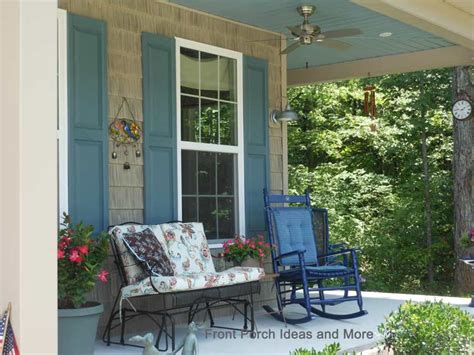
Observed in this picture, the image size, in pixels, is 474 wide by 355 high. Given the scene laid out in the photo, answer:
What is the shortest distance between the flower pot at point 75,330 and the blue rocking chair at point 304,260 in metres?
1.96

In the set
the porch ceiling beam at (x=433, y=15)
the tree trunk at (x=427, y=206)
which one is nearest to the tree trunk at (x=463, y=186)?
the tree trunk at (x=427, y=206)

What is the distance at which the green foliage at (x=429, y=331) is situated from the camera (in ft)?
12.0

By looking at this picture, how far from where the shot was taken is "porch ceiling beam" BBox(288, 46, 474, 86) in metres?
7.59

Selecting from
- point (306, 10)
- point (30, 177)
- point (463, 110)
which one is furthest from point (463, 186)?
point (30, 177)

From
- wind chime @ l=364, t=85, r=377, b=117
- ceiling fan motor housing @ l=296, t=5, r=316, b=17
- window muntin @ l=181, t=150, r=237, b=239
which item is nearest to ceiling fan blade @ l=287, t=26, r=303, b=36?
ceiling fan motor housing @ l=296, t=5, r=316, b=17

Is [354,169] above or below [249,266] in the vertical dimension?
above

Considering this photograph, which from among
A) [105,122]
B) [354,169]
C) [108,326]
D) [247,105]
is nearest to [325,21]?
[247,105]

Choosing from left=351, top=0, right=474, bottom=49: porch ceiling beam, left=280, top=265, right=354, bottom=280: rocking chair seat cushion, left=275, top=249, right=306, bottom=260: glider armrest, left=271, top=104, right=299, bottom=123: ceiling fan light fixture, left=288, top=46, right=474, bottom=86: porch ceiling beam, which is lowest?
left=280, top=265, right=354, bottom=280: rocking chair seat cushion

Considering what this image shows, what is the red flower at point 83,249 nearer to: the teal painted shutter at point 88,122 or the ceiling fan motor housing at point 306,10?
the teal painted shutter at point 88,122

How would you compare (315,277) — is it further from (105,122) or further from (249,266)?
(105,122)

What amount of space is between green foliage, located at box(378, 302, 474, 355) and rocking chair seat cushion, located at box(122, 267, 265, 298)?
1375 mm

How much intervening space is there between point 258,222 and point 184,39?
1836 millimetres

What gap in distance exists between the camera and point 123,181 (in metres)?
5.50

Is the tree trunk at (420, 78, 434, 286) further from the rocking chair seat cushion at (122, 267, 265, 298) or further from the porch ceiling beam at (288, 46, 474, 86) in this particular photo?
the rocking chair seat cushion at (122, 267, 265, 298)
